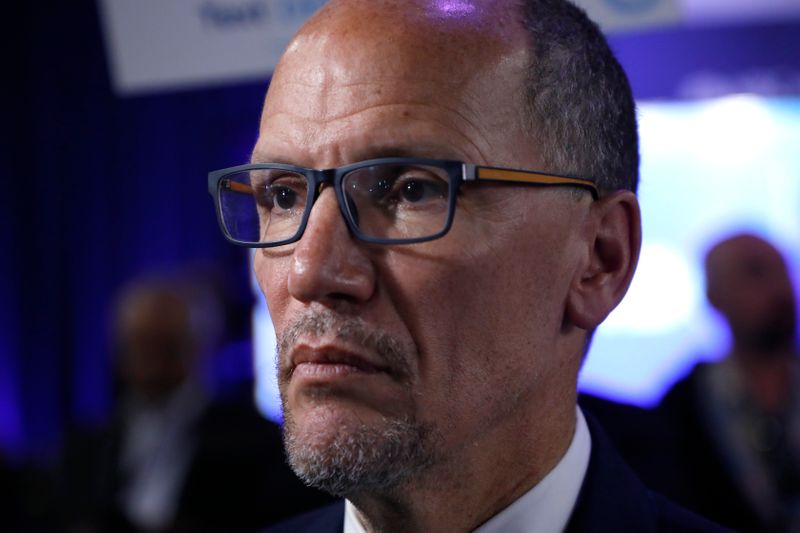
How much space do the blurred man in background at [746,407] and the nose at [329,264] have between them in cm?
128

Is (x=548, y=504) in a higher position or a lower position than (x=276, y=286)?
lower

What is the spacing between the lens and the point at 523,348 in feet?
5.25

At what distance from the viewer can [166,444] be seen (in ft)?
12.4

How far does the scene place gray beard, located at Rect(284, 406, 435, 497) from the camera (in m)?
1.48

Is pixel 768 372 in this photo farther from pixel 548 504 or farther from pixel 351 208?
pixel 351 208

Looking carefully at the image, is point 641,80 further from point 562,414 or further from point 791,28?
point 562,414

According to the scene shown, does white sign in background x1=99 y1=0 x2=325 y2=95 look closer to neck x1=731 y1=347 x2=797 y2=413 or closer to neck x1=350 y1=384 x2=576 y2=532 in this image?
neck x1=350 y1=384 x2=576 y2=532

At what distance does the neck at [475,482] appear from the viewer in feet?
5.18

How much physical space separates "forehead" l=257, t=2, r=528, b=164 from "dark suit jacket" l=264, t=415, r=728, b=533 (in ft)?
1.94

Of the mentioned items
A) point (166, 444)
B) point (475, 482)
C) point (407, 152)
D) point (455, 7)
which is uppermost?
point (455, 7)

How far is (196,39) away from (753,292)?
205 centimetres

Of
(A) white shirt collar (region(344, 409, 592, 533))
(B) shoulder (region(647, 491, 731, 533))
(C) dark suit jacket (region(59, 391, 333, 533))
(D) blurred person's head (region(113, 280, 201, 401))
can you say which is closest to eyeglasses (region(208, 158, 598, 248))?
(A) white shirt collar (region(344, 409, 592, 533))

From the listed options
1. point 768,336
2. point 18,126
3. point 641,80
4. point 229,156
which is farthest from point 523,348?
point 18,126

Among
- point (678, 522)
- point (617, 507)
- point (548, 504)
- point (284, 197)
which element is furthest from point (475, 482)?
point (284, 197)
